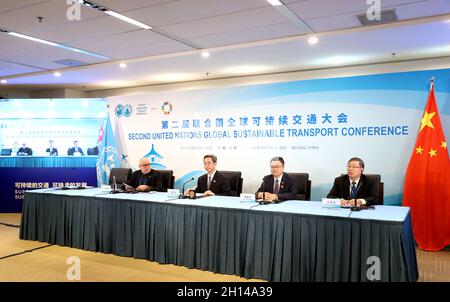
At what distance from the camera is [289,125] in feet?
17.6

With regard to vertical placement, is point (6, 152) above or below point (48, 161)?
above

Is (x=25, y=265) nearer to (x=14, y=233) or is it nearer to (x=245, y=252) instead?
(x=14, y=233)

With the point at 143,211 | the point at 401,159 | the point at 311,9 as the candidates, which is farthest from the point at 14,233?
the point at 401,159

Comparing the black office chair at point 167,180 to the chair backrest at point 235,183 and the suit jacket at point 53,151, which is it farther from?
the suit jacket at point 53,151

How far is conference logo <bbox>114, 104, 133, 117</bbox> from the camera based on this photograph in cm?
653

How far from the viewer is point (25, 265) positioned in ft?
11.9

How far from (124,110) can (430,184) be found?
187 inches

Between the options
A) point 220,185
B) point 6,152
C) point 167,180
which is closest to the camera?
point 220,185

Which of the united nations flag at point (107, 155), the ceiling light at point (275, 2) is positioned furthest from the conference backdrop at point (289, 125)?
the ceiling light at point (275, 2)

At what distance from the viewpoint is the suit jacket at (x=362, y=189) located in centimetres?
357

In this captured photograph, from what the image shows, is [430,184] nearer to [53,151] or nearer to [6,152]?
[53,151]

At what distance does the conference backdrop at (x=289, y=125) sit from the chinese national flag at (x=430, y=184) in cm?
20

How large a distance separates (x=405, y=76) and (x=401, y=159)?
1.02 meters

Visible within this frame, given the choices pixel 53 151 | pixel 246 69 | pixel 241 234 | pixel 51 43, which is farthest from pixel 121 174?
pixel 241 234
